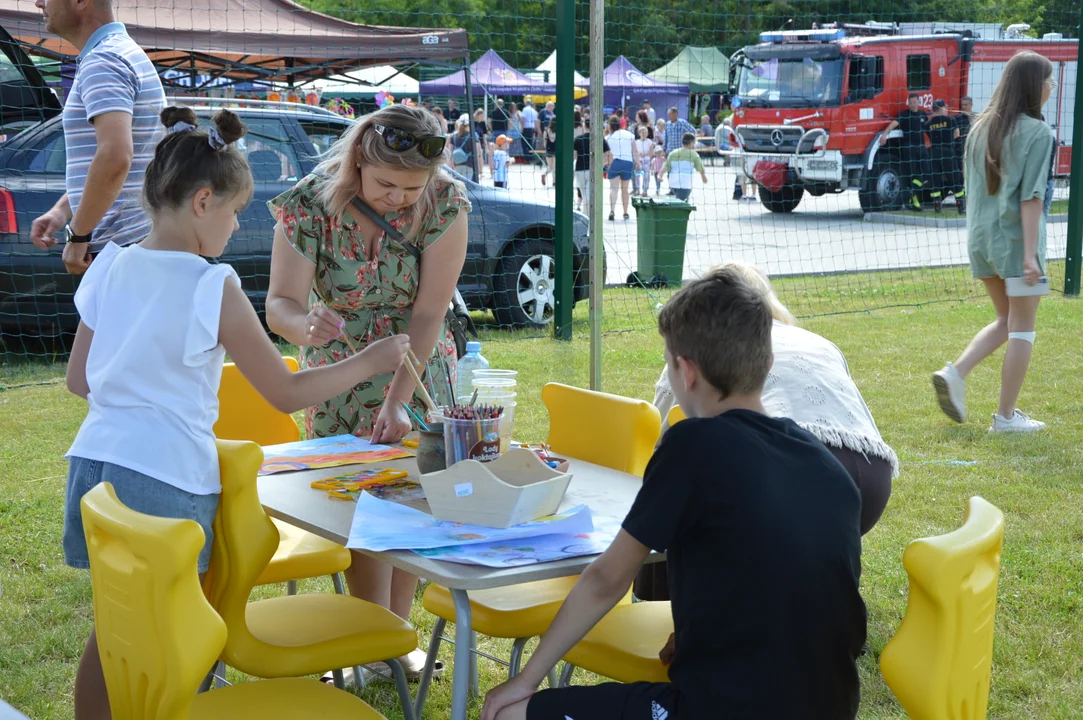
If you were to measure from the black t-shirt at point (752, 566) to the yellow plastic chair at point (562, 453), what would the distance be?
744 mm

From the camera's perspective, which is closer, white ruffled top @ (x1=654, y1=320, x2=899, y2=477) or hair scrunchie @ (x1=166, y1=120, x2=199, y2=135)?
hair scrunchie @ (x1=166, y1=120, x2=199, y2=135)

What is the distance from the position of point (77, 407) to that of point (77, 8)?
2832 millimetres

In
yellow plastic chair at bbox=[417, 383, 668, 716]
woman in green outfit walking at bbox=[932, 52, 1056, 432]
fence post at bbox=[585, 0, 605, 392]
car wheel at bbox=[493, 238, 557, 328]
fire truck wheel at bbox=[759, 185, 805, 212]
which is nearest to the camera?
yellow plastic chair at bbox=[417, 383, 668, 716]

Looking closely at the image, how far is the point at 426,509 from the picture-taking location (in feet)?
7.37

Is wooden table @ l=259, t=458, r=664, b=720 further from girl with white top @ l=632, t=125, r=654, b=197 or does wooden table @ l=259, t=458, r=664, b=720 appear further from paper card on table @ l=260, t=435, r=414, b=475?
girl with white top @ l=632, t=125, r=654, b=197

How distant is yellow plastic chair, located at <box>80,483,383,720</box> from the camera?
67.9 inches

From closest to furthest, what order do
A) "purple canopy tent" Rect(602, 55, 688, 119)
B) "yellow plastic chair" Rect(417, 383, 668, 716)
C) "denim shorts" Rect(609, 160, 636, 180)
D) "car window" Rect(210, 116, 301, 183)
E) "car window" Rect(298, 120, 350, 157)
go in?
"yellow plastic chair" Rect(417, 383, 668, 716) < "car window" Rect(210, 116, 301, 183) < "car window" Rect(298, 120, 350, 157) < "denim shorts" Rect(609, 160, 636, 180) < "purple canopy tent" Rect(602, 55, 688, 119)

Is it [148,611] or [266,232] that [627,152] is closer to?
[266,232]

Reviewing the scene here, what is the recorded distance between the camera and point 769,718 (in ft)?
5.62

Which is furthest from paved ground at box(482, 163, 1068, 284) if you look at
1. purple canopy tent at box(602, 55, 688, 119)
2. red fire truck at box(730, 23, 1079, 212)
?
purple canopy tent at box(602, 55, 688, 119)

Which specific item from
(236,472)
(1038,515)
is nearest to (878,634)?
(1038,515)

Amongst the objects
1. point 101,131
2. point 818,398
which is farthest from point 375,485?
point 101,131

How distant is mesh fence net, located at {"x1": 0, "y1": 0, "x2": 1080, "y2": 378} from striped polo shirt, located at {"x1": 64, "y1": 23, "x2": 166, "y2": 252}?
48cm

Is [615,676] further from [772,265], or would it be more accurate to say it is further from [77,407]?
[772,265]
